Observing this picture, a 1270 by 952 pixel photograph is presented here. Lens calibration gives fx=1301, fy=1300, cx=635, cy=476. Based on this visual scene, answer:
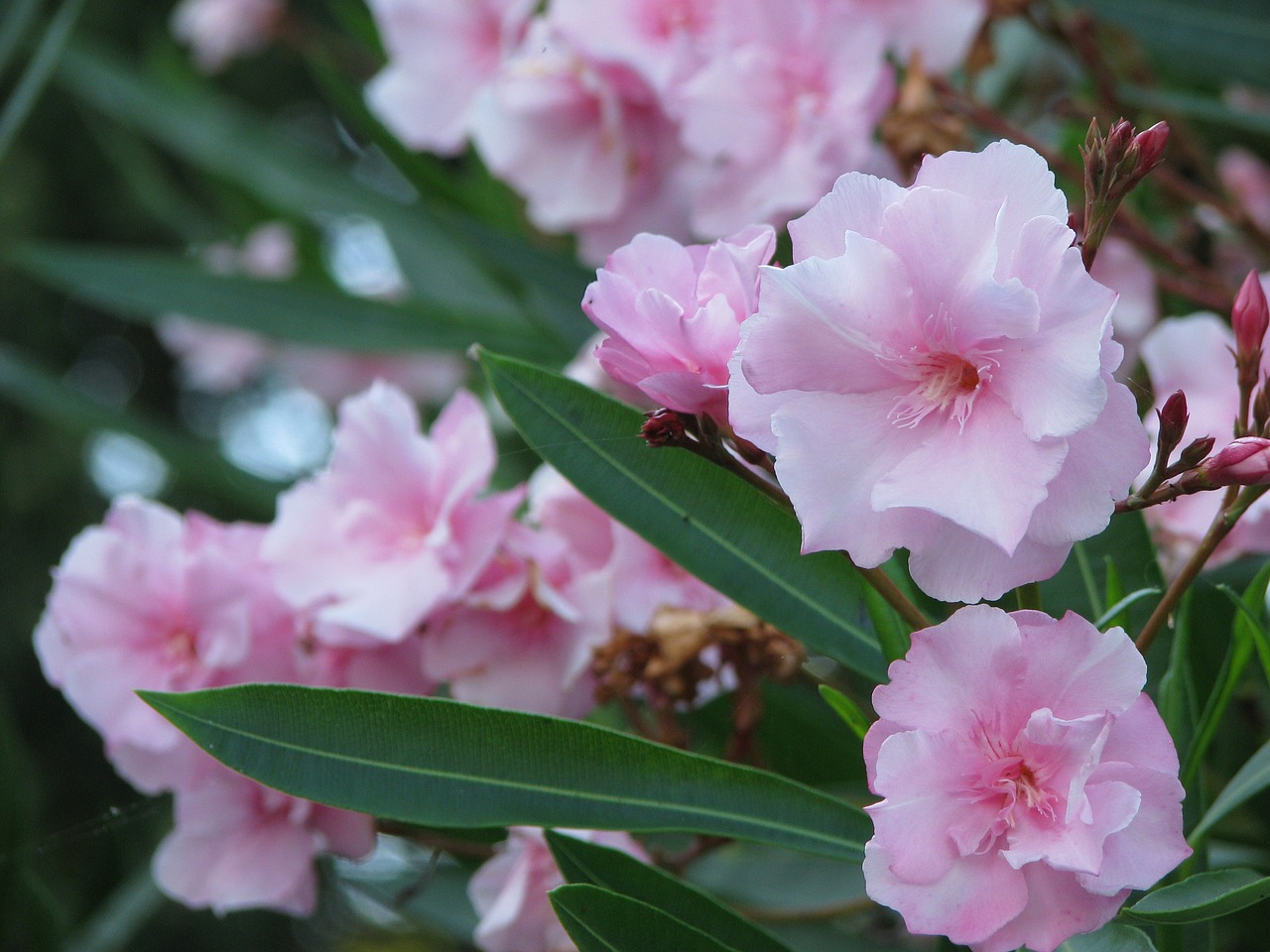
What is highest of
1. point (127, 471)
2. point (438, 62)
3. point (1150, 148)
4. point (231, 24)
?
point (1150, 148)

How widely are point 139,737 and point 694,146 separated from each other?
591 mm

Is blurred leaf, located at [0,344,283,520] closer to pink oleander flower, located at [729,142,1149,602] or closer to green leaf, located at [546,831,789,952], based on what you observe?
green leaf, located at [546,831,789,952]

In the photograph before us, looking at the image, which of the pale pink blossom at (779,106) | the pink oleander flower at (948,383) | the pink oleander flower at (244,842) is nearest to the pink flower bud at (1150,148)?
the pink oleander flower at (948,383)

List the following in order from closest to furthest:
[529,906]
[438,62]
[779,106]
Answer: [529,906] < [779,106] < [438,62]

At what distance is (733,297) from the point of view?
1.84 feet

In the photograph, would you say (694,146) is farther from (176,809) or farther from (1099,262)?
(176,809)

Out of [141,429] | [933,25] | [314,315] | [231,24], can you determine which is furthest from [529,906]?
[231,24]

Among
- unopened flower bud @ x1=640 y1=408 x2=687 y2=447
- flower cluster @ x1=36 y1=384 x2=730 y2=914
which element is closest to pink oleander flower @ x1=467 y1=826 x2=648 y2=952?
flower cluster @ x1=36 y1=384 x2=730 y2=914

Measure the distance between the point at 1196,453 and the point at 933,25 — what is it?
2.34ft

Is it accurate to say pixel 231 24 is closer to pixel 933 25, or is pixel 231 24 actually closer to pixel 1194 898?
pixel 933 25

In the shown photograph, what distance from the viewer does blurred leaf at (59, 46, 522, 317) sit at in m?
1.68

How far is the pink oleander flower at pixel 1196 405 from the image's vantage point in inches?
30.4

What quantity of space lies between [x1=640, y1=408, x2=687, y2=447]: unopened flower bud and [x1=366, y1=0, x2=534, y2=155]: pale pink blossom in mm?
826

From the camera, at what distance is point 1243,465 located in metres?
0.52
